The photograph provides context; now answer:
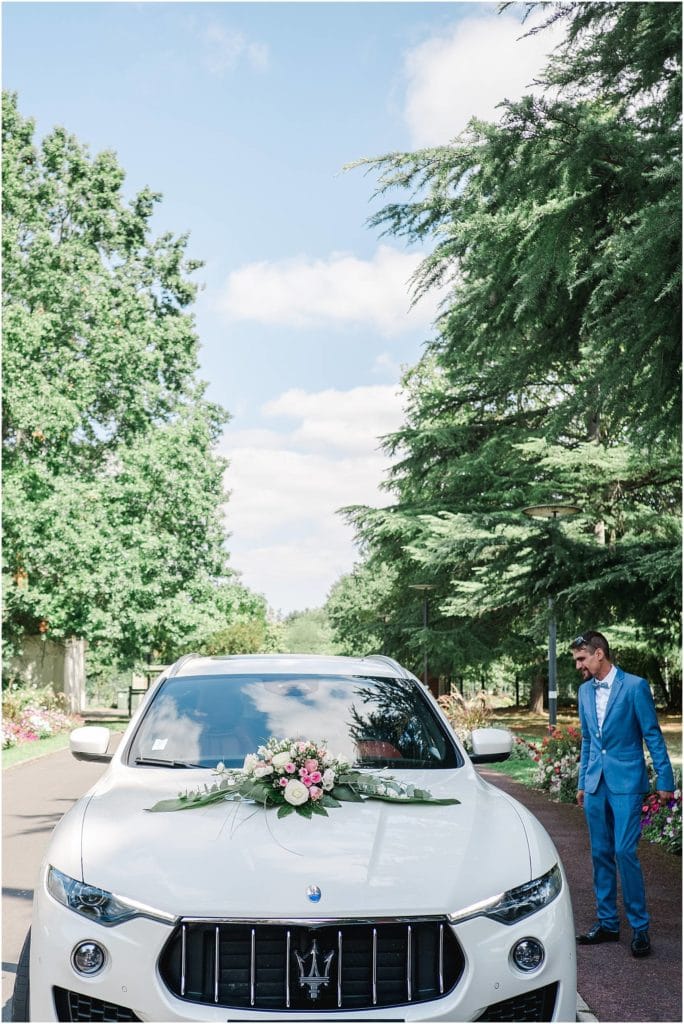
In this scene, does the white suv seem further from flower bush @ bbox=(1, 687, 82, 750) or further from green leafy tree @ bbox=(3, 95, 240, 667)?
green leafy tree @ bbox=(3, 95, 240, 667)

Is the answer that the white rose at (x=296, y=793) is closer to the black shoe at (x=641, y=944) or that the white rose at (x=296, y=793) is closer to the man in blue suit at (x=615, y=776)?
the man in blue suit at (x=615, y=776)

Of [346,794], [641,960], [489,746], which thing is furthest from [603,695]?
[346,794]

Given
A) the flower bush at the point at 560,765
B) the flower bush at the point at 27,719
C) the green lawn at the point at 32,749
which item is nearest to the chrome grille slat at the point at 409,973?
the flower bush at the point at 560,765

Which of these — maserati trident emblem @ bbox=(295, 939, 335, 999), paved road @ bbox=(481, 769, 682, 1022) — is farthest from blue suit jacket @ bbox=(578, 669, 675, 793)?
maserati trident emblem @ bbox=(295, 939, 335, 999)

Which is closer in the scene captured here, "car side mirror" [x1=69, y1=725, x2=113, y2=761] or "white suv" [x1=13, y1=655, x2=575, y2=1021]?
"white suv" [x1=13, y1=655, x2=575, y2=1021]

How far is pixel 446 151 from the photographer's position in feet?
35.4

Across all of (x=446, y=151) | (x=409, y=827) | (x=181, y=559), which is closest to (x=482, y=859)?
(x=409, y=827)

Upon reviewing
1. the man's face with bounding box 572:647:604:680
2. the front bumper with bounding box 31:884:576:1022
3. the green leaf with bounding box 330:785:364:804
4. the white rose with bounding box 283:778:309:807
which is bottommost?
the front bumper with bounding box 31:884:576:1022

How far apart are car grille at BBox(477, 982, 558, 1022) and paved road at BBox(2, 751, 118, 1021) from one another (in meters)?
2.01

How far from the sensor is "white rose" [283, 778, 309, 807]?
3871mm

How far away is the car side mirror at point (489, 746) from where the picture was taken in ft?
16.6

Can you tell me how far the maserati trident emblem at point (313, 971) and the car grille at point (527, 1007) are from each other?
0.52m

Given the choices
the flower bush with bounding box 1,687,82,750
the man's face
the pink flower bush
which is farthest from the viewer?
the flower bush with bounding box 1,687,82,750

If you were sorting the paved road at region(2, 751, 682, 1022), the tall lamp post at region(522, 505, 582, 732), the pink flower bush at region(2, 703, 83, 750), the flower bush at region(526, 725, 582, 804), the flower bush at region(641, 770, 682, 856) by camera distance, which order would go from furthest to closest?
the pink flower bush at region(2, 703, 83, 750)
the flower bush at region(526, 725, 582, 804)
the tall lamp post at region(522, 505, 582, 732)
the flower bush at region(641, 770, 682, 856)
the paved road at region(2, 751, 682, 1022)
